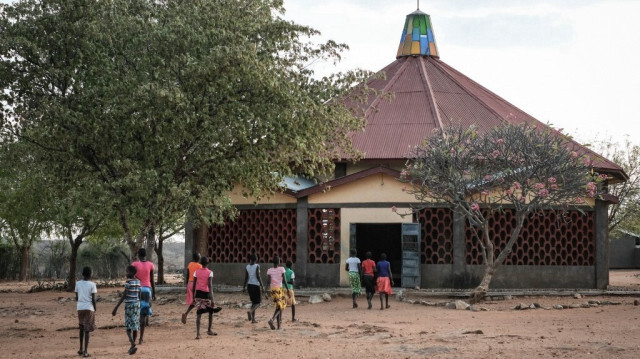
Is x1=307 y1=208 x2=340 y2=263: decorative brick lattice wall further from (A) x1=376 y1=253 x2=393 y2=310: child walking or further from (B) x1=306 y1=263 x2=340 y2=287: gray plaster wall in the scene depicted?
(A) x1=376 y1=253 x2=393 y2=310: child walking

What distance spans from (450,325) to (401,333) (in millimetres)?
1752

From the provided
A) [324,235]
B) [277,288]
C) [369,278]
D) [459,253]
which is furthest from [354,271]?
[459,253]

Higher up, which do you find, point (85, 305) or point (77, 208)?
point (77, 208)

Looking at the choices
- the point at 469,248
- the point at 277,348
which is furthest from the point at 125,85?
the point at 469,248

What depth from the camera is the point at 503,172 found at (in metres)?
23.0

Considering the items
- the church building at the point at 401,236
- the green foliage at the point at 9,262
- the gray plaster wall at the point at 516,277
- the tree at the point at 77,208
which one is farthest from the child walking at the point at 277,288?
the green foliage at the point at 9,262

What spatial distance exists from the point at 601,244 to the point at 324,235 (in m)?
9.00

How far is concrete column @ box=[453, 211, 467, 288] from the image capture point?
26.0m

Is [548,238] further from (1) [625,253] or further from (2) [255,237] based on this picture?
(1) [625,253]

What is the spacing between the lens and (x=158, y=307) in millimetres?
23219

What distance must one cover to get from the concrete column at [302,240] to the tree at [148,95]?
23.9ft

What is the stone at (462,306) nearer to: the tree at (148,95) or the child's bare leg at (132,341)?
the tree at (148,95)

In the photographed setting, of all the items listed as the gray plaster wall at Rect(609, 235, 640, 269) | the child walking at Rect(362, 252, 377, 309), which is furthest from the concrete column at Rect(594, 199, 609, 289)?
the gray plaster wall at Rect(609, 235, 640, 269)

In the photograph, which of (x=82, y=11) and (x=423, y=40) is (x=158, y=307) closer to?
(x=82, y=11)
